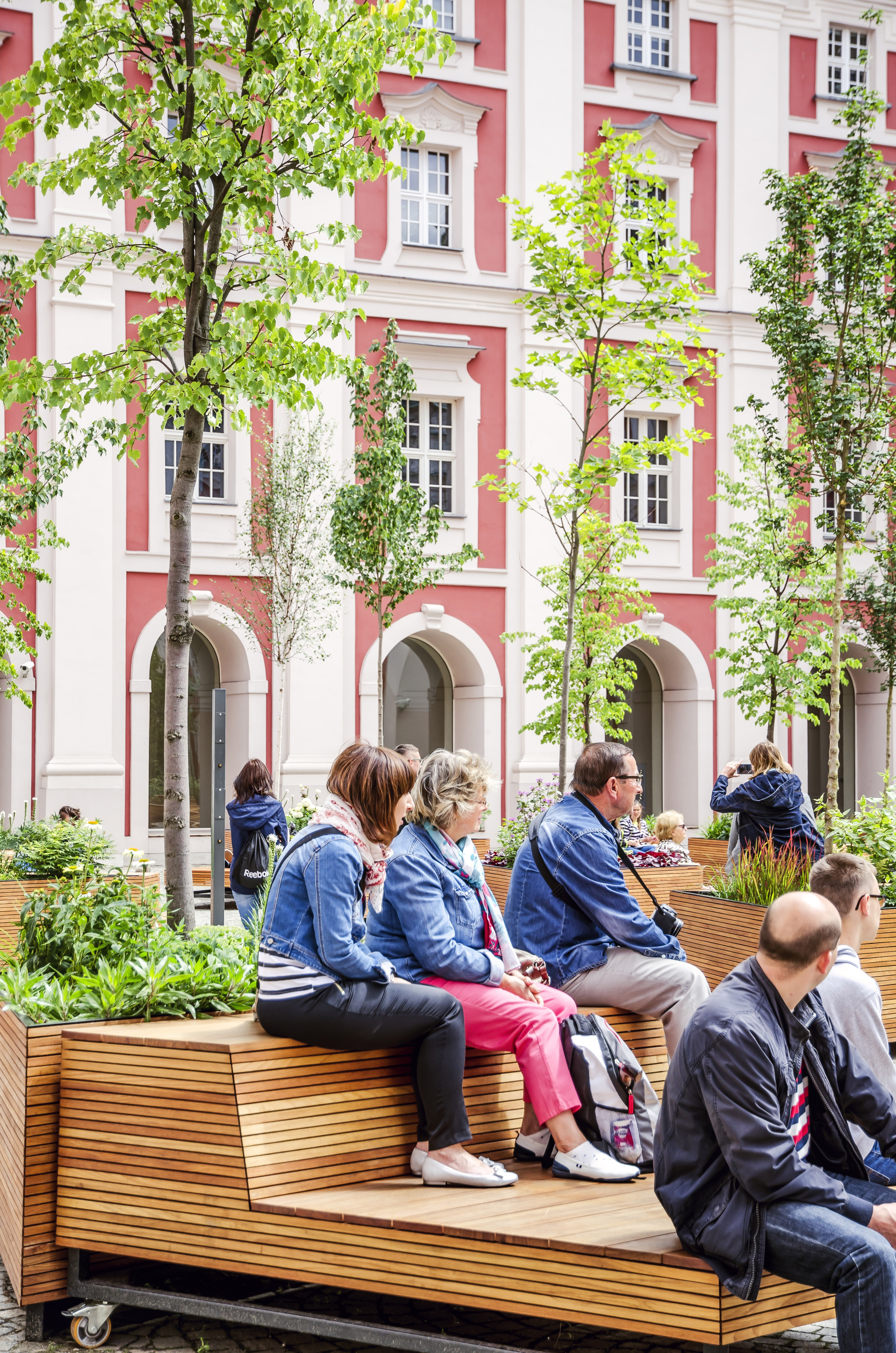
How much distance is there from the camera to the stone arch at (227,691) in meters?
20.4

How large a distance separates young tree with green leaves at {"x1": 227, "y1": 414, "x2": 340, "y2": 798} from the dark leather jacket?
54.2 feet

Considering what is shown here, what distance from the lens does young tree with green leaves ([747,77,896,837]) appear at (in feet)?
43.3

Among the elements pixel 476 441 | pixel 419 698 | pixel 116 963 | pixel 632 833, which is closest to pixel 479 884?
pixel 116 963

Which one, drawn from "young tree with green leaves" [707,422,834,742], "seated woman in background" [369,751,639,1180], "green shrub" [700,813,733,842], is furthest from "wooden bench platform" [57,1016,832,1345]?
"young tree with green leaves" [707,422,834,742]

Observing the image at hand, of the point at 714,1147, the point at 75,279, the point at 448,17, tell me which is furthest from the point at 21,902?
the point at 448,17

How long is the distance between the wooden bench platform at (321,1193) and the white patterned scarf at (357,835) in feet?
1.93

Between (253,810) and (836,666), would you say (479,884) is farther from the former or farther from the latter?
(836,666)

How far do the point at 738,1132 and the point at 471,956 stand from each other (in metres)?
1.55

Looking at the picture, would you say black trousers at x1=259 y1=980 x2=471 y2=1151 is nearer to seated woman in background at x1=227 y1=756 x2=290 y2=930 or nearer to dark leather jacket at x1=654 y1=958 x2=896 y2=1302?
dark leather jacket at x1=654 y1=958 x2=896 y2=1302

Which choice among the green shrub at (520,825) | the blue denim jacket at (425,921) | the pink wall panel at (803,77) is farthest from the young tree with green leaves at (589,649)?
the blue denim jacket at (425,921)

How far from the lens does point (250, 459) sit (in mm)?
21203

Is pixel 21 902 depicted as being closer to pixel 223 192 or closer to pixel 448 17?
pixel 223 192

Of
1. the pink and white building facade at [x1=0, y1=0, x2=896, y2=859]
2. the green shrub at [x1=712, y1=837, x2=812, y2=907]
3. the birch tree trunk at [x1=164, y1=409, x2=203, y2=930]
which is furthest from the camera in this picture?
the pink and white building facade at [x1=0, y1=0, x2=896, y2=859]

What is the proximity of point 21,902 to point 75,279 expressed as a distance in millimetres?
4886
